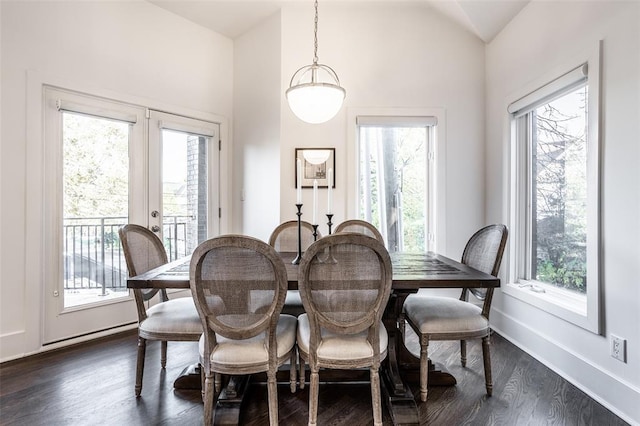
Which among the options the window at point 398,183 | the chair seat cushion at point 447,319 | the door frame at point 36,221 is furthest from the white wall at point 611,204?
the door frame at point 36,221

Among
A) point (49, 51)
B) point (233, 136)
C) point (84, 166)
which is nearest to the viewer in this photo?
point (49, 51)

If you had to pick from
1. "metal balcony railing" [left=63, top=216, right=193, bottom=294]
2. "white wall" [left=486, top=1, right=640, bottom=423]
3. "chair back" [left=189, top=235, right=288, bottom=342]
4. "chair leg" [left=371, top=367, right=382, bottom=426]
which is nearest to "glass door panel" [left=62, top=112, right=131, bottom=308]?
"metal balcony railing" [left=63, top=216, right=193, bottom=294]

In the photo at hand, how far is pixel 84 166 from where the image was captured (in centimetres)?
301

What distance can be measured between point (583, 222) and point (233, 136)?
3.34 metres

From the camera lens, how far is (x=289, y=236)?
298 cm

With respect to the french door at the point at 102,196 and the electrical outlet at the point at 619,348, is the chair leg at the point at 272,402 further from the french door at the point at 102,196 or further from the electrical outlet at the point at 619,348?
the french door at the point at 102,196

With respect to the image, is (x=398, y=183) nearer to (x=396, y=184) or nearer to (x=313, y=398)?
(x=396, y=184)

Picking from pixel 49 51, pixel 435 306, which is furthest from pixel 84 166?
pixel 435 306

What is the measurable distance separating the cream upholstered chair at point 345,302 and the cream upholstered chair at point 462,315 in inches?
17.3

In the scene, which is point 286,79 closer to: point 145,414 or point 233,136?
point 233,136

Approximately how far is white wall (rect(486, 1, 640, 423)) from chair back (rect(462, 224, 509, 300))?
1.89 ft

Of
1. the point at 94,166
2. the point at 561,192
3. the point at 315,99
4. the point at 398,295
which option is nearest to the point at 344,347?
the point at 398,295

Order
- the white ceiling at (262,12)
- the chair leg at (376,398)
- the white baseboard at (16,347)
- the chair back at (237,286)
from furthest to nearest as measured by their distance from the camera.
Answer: the white ceiling at (262,12), the white baseboard at (16,347), the chair leg at (376,398), the chair back at (237,286)

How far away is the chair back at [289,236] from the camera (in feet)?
9.66
